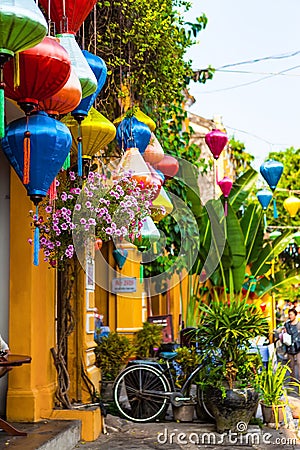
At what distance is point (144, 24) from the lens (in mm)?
8258

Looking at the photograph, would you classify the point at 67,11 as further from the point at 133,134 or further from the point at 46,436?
the point at 46,436

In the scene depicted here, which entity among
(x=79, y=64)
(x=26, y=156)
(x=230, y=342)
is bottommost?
(x=230, y=342)

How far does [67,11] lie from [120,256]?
22.5 ft

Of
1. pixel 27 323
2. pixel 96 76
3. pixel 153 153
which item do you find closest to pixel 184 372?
pixel 27 323

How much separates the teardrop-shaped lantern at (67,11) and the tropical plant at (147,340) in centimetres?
698

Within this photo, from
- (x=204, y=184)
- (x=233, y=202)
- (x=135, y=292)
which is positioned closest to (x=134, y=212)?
(x=135, y=292)

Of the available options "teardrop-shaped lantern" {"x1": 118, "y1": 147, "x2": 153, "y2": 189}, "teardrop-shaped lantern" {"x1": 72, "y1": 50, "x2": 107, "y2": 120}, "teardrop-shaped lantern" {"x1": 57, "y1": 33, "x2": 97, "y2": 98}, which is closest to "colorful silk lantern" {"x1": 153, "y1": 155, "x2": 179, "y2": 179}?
"teardrop-shaped lantern" {"x1": 118, "y1": 147, "x2": 153, "y2": 189}

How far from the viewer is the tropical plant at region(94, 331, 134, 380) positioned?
388 inches

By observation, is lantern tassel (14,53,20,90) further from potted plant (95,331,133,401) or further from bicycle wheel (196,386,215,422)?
potted plant (95,331,133,401)

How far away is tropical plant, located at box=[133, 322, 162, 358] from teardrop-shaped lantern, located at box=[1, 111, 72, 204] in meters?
7.13

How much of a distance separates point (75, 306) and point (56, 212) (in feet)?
6.85

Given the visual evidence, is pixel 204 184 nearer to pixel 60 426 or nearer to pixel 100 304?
pixel 100 304

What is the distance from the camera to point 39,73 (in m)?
4.60

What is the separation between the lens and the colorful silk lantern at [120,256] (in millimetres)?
11602
